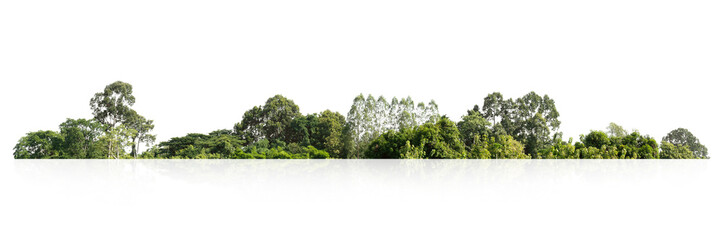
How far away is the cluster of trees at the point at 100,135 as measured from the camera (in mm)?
14086

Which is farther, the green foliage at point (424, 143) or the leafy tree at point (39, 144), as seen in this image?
the leafy tree at point (39, 144)

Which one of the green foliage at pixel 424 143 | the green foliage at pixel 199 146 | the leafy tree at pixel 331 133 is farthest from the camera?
the leafy tree at pixel 331 133

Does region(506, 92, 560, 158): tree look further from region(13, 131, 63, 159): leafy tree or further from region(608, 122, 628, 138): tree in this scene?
region(13, 131, 63, 159): leafy tree

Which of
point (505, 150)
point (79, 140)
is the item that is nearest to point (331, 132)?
point (505, 150)

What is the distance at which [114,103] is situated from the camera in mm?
16031

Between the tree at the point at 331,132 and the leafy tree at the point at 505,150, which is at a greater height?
the tree at the point at 331,132

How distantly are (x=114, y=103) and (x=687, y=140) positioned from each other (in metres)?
24.6

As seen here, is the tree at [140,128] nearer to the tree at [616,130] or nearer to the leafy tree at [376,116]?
the leafy tree at [376,116]

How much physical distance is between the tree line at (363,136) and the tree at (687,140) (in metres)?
0.04

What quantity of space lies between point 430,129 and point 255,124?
9.12 metres

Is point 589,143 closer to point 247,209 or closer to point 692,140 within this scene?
point 692,140

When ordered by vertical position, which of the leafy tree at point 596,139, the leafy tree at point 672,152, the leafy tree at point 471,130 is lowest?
the leafy tree at point 672,152

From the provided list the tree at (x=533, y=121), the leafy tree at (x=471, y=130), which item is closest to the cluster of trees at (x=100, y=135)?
the leafy tree at (x=471, y=130)

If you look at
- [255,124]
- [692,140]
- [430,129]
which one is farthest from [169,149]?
[692,140]
